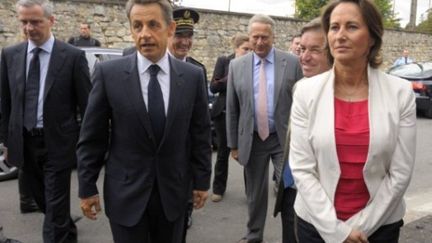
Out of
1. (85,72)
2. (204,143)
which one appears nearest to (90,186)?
(204,143)

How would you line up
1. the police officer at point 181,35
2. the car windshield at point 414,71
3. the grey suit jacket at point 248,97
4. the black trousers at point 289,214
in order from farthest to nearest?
the car windshield at point 414,71
the police officer at point 181,35
the grey suit jacket at point 248,97
the black trousers at point 289,214

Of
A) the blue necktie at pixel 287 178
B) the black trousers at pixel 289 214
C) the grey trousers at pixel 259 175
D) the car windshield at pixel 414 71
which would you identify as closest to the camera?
the blue necktie at pixel 287 178

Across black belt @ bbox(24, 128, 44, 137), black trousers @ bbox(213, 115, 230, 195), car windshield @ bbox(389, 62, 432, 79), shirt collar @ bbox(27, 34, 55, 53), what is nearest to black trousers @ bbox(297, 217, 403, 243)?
black belt @ bbox(24, 128, 44, 137)

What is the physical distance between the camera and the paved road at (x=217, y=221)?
15.9 ft

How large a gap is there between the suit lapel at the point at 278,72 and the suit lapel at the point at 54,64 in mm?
1754

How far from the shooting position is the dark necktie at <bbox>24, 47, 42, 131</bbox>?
4.13 metres

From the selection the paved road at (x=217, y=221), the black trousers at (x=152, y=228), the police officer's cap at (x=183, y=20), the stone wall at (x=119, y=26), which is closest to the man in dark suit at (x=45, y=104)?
the paved road at (x=217, y=221)

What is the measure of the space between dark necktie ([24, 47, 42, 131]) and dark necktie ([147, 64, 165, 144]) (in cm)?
167

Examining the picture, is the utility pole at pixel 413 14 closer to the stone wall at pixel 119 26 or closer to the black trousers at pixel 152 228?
the stone wall at pixel 119 26

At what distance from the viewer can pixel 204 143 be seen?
3170 millimetres

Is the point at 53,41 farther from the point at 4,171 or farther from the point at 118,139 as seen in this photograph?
the point at 4,171

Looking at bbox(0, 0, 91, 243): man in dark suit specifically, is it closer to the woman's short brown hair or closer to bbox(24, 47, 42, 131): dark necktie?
bbox(24, 47, 42, 131): dark necktie

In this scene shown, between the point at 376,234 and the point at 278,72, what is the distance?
83.7 inches

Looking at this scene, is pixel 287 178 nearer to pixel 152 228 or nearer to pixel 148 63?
pixel 152 228
